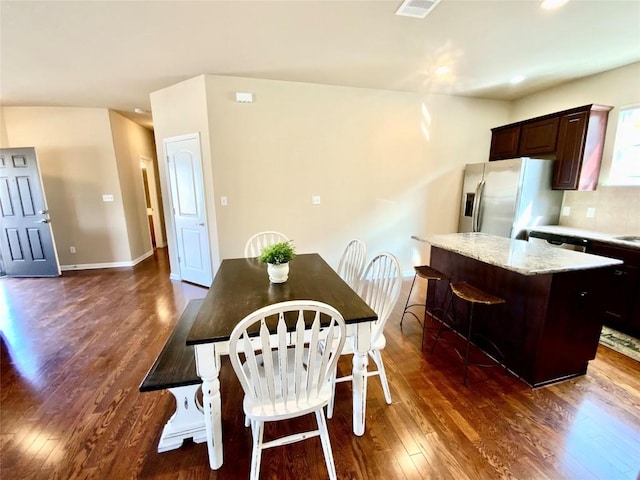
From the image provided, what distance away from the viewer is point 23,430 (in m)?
1.65

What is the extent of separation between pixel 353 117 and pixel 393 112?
0.60 m

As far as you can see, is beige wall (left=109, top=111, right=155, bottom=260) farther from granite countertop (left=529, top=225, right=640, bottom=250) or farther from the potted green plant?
granite countertop (left=529, top=225, right=640, bottom=250)

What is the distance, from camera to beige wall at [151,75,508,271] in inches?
136

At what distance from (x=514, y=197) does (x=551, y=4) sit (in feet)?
6.24

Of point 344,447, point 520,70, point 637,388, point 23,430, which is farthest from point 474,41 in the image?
point 23,430

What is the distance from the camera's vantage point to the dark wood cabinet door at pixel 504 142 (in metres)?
3.84

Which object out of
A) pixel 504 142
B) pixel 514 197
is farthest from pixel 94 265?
pixel 504 142

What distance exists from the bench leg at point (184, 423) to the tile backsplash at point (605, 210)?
4276 millimetres

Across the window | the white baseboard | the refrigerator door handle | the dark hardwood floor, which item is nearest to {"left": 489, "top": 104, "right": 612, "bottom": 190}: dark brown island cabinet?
the window

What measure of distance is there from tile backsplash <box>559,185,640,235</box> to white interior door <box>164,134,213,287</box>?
15.1 feet

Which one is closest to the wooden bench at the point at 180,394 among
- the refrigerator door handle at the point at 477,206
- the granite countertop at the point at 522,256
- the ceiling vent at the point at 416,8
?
the granite countertop at the point at 522,256

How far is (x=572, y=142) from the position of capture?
316cm

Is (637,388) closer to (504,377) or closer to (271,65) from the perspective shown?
(504,377)

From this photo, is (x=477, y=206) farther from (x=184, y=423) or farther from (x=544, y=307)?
(x=184, y=423)
